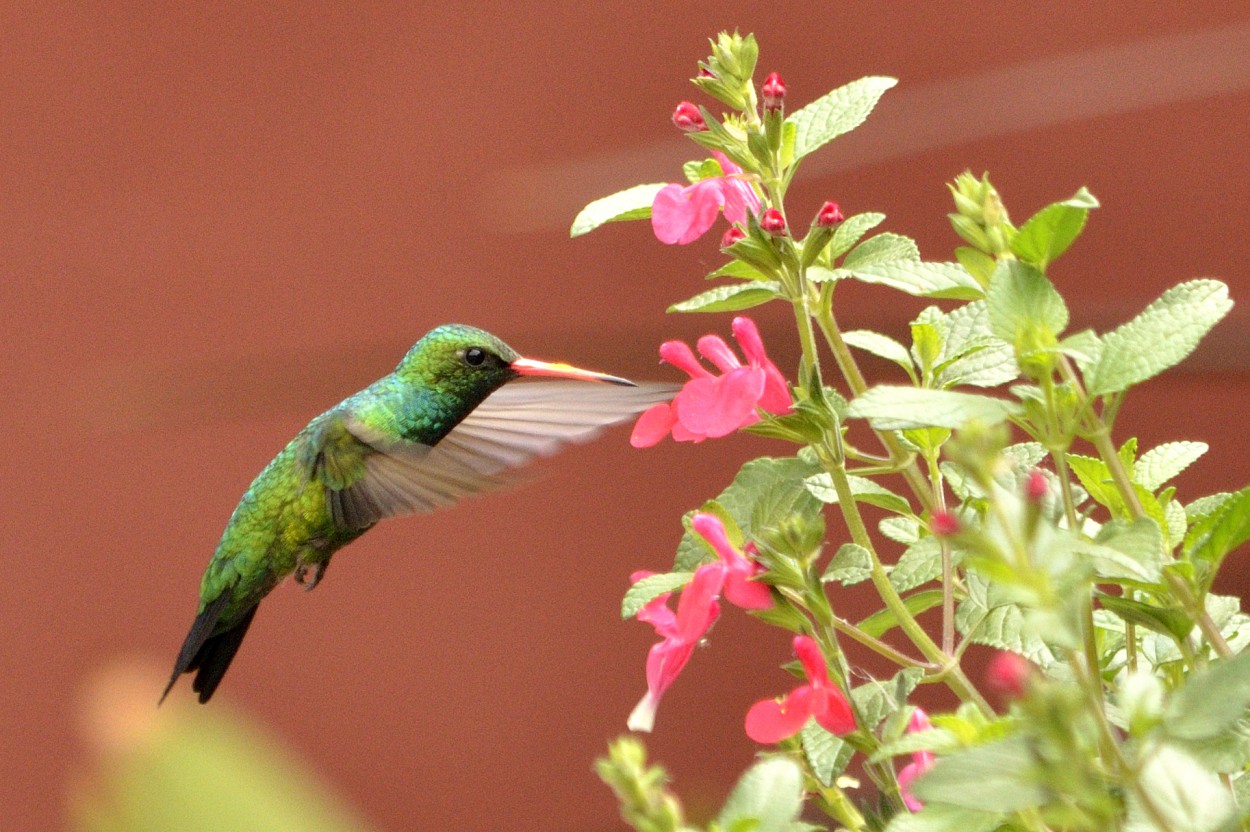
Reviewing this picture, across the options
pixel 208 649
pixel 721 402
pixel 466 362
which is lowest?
pixel 208 649

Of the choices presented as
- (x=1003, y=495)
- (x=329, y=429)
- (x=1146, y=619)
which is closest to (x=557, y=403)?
(x=329, y=429)

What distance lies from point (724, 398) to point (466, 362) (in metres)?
0.65

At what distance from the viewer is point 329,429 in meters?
A: 1.55

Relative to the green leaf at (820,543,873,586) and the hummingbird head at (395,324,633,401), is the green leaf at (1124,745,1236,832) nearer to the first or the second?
the green leaf at (820,543,873,586)

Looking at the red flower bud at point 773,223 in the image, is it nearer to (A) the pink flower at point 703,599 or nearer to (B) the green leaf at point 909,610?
(A) the pink flower at point 703,599

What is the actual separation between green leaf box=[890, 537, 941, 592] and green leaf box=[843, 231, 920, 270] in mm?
186

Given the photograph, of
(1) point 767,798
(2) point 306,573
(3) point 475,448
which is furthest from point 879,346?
(2) point 306,573

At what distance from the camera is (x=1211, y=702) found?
23.7 inches

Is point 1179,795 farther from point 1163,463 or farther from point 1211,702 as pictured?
point 1163,463

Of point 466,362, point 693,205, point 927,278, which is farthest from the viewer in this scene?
point 466,362

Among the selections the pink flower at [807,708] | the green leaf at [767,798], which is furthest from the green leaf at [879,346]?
the green leaf at [767,798]

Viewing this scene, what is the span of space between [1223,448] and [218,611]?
6.72 feet

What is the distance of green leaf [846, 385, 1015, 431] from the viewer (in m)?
0.72

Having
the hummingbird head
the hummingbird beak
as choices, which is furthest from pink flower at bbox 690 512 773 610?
the hummingbird head
